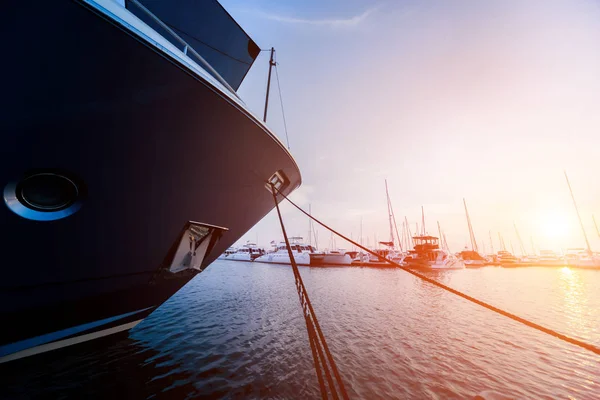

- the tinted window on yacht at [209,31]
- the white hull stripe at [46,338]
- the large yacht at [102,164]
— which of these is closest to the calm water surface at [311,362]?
the white hull stripe at [46,338]

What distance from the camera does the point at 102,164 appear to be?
2.23 m

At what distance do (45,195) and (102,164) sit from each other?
65cm

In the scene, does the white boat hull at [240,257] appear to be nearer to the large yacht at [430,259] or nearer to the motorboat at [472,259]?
the large yacht at [430,259]

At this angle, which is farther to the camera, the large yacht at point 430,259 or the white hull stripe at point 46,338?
the large yacht at point 430,259

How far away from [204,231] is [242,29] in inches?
200

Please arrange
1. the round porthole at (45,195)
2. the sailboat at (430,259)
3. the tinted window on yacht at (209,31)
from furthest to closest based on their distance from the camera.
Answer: the sailboat at (430,259)
the tinted window on yacht at (209,31)
the round porthole at (45,195)

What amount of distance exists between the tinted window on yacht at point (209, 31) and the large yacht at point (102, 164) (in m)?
1.84

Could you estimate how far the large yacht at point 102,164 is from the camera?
1.67 metres

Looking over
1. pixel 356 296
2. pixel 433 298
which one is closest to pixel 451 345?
pixel 356 296

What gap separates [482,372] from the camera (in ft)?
14.6

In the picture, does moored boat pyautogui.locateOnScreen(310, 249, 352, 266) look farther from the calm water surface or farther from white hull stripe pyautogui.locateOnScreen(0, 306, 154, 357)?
white hull stripe pyautogui.locateOnScreen(0, 306, 154, 357)

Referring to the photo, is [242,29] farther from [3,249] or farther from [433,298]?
[433,298]

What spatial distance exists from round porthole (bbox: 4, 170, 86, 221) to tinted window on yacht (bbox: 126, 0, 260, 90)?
2964 millimetres

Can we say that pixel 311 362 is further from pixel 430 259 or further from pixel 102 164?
pixel 430 259
